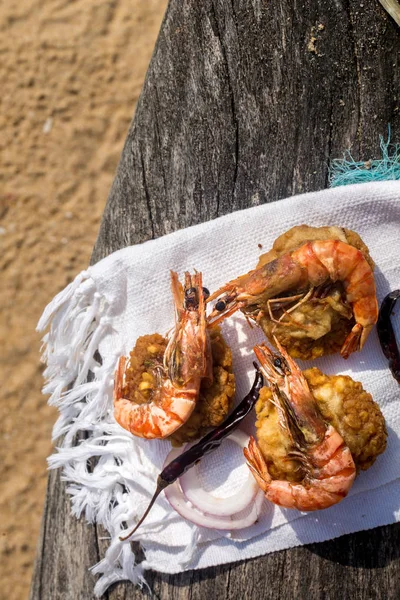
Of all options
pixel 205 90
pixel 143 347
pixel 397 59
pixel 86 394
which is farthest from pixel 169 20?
pixel 86 394

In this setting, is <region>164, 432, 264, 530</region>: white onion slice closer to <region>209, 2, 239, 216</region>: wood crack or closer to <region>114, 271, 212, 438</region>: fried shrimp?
<region>114, 271, 212, 438</region>: fried shrimp

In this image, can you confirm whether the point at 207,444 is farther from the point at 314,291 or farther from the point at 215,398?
the point at 314,291

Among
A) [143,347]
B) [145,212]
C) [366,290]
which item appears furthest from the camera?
[145,212]

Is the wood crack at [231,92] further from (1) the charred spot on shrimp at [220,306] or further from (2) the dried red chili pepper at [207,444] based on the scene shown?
(2) the dried red chili pepper at [207,444]

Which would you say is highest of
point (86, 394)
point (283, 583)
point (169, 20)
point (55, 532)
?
point (169, 20)

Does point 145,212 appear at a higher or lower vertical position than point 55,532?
higher

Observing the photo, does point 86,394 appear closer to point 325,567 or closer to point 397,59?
point 325,567

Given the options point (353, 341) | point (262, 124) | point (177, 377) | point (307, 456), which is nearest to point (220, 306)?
point (177, 377)
